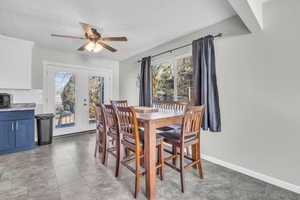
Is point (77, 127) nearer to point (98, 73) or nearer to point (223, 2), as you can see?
point (98, 73)

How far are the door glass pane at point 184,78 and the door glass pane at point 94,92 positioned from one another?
279 cm

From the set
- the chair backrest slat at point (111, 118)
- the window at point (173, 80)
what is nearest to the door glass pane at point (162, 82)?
the window at point (173, 80)

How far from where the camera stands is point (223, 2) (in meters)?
1.96

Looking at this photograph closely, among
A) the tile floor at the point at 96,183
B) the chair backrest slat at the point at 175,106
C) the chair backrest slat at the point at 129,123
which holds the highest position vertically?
the chair backrest slat at the point at 175,106

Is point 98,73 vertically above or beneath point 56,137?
above

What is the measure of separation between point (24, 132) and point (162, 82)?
3176 millimetres

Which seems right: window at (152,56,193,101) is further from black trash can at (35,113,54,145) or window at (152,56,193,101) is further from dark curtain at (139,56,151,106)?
black trash can at (35,113,54,145)

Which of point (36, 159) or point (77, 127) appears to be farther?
point (77, 127)

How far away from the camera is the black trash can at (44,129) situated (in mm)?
3305

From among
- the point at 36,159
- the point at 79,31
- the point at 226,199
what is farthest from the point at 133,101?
the point at 226,199

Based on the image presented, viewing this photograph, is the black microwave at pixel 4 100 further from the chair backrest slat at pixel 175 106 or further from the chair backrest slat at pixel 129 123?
the chair backrest slat at pixel 175 106

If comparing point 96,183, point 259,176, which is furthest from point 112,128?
point 259,176

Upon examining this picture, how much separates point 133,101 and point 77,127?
1864 millimetres

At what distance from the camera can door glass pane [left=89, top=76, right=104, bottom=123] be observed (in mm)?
4586
